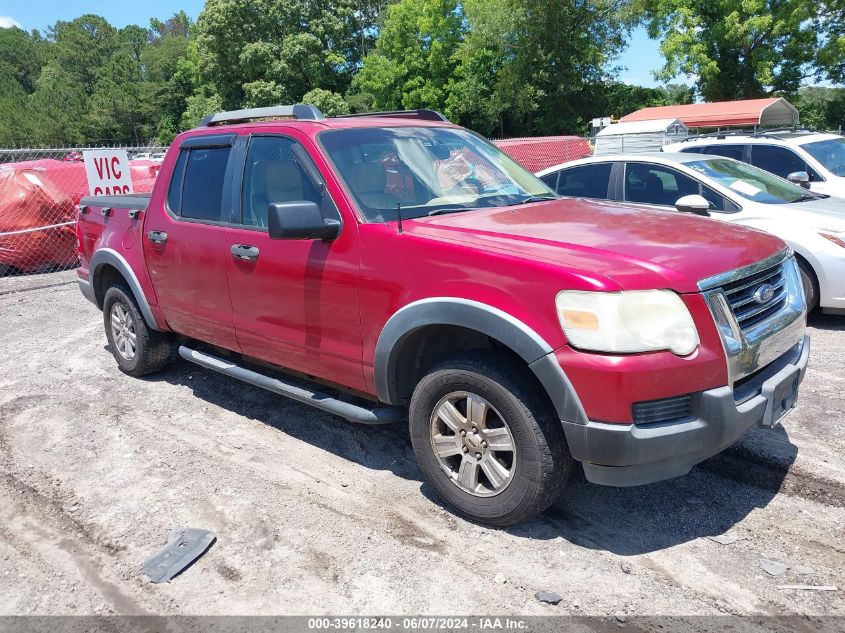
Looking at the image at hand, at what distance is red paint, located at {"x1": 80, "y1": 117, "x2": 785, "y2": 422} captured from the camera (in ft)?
9.24

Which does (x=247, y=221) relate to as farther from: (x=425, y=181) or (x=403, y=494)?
(x=403, y=494)

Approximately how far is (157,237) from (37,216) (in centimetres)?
749

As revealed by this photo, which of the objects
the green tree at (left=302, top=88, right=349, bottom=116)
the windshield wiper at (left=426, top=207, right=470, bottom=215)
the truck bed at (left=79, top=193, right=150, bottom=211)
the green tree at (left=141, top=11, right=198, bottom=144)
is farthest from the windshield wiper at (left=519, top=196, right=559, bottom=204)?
the green tree at (left=141, top=11, right=198, bottom=144)

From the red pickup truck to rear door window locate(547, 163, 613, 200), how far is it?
3.01 meters

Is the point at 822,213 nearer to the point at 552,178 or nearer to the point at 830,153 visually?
the point at 552,178

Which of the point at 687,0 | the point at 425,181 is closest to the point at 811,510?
the point at 425,181

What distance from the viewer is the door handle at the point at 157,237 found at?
4.88 metres

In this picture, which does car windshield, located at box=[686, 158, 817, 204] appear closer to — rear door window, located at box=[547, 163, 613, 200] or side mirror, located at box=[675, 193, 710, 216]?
rear door window, located at box=[547, 163, 613, 200]

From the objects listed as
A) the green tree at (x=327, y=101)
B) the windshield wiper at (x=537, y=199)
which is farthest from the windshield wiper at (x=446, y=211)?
the green tree at (x=327, y=101)

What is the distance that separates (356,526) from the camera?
346cm

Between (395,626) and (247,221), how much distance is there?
8.44ft

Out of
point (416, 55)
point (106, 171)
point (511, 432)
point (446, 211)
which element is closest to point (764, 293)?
point (511, 432)

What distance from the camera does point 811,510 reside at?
3449mm

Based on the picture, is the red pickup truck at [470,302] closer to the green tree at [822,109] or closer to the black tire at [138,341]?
the black tire at [138,341]
